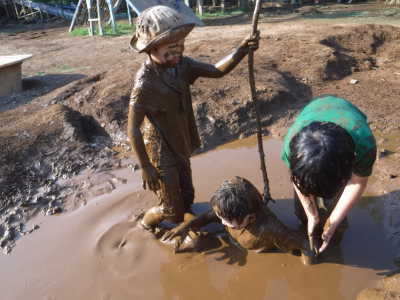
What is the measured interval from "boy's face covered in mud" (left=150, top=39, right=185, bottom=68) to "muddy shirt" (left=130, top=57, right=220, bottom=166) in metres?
0.07

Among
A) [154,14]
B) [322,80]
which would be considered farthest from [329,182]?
[322,80]

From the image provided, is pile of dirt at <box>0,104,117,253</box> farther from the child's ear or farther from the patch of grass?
the patch of grass

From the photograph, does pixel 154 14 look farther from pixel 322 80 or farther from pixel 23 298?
pixel 322 80

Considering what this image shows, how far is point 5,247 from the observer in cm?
303

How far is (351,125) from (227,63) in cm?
96

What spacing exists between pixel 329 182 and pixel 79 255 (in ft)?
6.61

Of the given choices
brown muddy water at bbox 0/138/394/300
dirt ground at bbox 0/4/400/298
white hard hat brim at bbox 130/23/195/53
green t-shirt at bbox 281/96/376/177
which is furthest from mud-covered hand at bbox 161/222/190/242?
white hard hat brim at bbox 130/23/195/53

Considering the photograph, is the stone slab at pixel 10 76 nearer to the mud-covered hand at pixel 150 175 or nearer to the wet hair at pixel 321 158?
the mud-covered hand at pixel 150 175

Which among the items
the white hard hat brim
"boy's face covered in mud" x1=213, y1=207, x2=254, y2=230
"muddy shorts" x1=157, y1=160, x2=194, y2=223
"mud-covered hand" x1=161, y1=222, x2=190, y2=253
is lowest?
"mud-covered hand" x1=161, y1=222, x2=190, y2=253

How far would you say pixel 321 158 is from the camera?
167cm

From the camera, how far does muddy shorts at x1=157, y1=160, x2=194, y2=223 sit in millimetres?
2686

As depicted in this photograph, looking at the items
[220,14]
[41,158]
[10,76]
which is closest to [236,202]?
[41,158]

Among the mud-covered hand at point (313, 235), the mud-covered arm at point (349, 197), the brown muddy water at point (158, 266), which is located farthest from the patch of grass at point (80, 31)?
the mud-covered arm at point (349, 197)

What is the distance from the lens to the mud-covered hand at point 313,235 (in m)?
2.36
